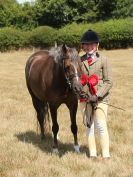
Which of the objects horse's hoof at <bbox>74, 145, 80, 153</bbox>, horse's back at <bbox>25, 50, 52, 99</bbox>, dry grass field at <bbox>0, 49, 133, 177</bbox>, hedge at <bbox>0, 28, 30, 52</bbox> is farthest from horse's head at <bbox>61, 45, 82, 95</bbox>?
hedge at <bbox>0, 28, 30, 52</bbox>

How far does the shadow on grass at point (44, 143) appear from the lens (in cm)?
741

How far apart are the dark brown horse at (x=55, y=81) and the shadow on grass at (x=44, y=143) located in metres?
0.15

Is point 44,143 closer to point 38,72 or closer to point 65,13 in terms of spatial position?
point 38,72

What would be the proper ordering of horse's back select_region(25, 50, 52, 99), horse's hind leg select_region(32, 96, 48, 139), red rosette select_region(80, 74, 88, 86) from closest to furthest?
red rosette select_region(80, 74, 88, 86) < horse's back select_region(25, 50, 52, 99) < horse's hind leg select_region(32, 96, 48, 139)

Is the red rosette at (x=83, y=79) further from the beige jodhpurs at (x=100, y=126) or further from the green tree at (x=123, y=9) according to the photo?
the green tree at (x=123, y=9)

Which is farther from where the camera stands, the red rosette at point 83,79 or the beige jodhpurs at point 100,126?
the beige jodhpurs at point 100,126

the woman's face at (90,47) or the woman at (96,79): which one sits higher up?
the woman's face at (90,47)

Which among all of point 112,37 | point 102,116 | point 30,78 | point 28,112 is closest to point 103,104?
point 102,116

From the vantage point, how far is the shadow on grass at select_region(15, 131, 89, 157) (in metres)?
7.41

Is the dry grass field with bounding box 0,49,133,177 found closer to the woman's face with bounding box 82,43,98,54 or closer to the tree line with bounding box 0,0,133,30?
the woman's face with bounding box 82,43,98,54

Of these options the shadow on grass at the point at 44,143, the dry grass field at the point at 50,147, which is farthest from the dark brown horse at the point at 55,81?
the dry grass field at the point at 50,147

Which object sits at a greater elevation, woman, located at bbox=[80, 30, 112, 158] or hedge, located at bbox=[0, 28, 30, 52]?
woman, located at bbox=[80, 30, 112, 158]

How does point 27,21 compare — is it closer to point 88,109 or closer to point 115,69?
point 115,69

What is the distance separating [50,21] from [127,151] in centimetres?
4135
